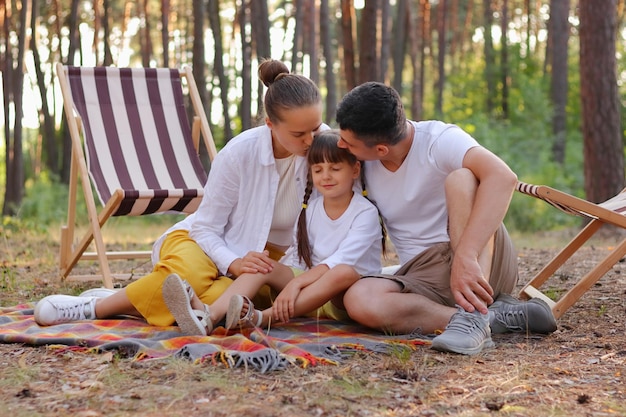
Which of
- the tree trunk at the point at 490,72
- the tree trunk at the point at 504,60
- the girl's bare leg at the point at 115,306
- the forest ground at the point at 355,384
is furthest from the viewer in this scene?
the tree trunk at the point at 490,72

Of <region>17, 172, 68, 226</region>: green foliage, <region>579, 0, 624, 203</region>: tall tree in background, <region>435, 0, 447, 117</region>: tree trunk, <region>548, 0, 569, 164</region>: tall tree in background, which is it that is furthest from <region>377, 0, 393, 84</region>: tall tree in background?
<region>435, 0, 447, 117</region>: tree trunk

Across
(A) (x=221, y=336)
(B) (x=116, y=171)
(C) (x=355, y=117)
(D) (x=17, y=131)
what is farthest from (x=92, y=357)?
(D) (x=17, y=131)

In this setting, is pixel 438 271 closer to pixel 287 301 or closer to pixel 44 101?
pixel 287 301

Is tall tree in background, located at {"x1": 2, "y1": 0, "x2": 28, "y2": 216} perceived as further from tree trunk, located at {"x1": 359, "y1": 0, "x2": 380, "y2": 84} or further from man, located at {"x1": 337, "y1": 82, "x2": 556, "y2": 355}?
man, located at {"x1": 337, "y1": 82, "x2": 556, "y2": 355}

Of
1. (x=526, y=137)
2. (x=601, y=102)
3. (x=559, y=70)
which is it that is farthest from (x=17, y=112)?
(x=559, y=70)

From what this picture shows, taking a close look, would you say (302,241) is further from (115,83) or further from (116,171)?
(115,83)

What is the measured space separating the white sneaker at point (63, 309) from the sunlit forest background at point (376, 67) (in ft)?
3.51

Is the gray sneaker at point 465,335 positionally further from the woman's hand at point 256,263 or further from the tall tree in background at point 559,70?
the tall tree in background at point 559,70

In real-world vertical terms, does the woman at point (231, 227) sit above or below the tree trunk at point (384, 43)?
below

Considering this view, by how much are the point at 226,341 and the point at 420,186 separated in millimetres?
925

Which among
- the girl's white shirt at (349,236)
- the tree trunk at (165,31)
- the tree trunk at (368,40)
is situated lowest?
the girl's white shirt at (349,236)

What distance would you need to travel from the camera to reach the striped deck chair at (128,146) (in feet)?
15.3

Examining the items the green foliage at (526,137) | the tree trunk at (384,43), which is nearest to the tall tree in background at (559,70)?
the green foliage at (526,137)

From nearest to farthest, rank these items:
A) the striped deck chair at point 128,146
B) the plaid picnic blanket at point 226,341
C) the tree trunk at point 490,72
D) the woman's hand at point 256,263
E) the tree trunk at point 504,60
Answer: the plaid picnic blanket at point 226,341, the woman's hand at point 256,263, the striped deck chair at point 128,146, the tree trunk at point 504,60, the tree trunk at point 490,72
